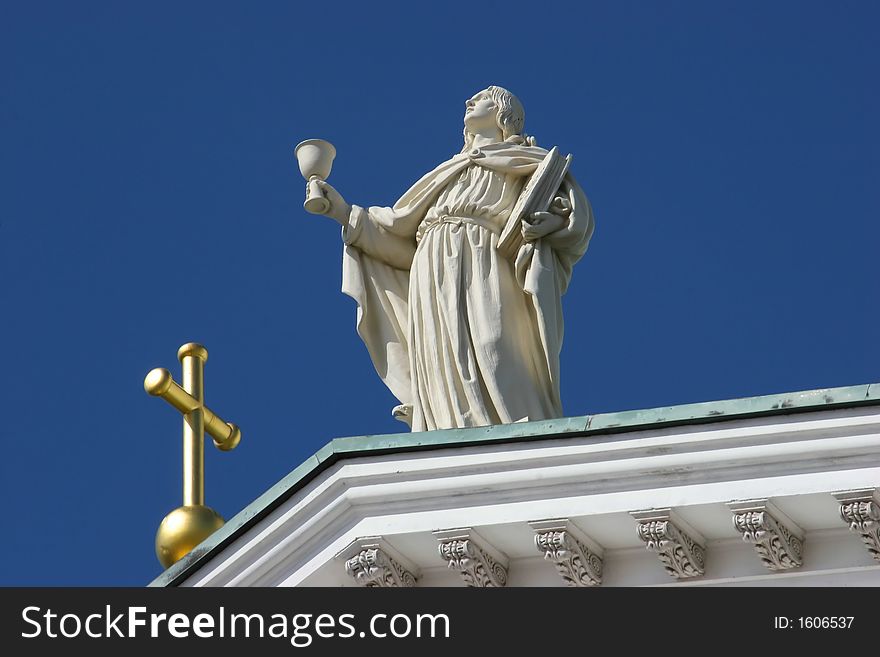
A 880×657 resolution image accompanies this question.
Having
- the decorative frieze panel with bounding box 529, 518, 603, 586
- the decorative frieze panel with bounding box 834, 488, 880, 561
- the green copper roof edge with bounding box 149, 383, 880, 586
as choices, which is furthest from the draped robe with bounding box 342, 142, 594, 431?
the decorative frieze panel with bounding box 834, 488, 880, 561

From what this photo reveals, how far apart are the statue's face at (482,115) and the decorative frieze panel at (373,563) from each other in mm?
3628

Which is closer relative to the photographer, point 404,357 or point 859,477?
point 859,477

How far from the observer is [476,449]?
19.4 meters

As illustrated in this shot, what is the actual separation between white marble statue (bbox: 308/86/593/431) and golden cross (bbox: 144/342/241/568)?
1550mm

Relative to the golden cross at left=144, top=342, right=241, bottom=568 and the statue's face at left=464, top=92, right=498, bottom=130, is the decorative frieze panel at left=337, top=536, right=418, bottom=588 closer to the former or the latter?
the golden cross at left=144, top=342, right=241, bottom=568

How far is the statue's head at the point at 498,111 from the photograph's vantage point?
73.0 ft

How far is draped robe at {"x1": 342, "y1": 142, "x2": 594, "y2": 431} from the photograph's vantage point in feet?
69.4

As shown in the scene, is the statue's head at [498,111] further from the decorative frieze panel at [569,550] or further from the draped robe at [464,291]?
the decorative frieze panel at [569,550]

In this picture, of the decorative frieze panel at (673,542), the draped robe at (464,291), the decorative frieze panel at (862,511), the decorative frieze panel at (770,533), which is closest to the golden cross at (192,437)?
the draped robe at (464,291)
